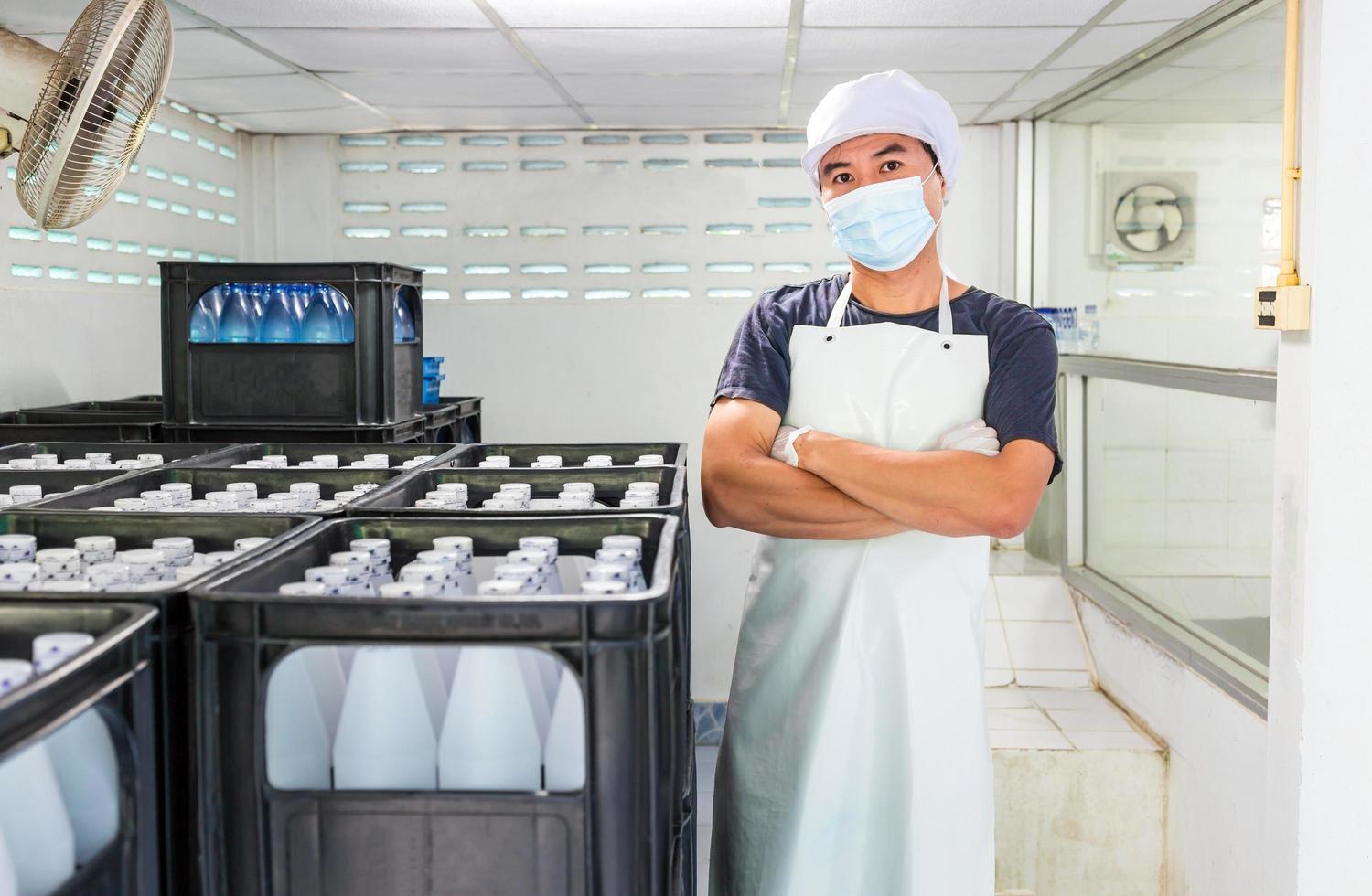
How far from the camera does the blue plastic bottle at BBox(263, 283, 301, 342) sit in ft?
9.88

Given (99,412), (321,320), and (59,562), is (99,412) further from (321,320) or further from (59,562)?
(59,562)

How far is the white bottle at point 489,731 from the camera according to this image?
113 centimetres

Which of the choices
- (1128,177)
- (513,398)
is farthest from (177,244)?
(1128,177)

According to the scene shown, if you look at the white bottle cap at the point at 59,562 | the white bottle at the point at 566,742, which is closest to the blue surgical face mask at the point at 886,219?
the white bottle at the point at 566,742

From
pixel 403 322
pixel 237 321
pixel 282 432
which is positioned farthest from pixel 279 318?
pixel 403 322

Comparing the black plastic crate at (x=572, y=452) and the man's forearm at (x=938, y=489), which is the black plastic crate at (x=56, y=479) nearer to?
the black plastic crate at (x=572, y=452)

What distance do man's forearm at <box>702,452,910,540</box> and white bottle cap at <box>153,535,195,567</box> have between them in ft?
2.47

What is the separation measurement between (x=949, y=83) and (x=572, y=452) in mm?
2570

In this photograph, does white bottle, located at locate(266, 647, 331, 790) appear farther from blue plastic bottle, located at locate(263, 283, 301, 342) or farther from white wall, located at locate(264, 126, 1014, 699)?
white wall, located at locate(264, 126, 1014, 699)

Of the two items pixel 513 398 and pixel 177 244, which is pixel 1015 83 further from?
pixel 177 244

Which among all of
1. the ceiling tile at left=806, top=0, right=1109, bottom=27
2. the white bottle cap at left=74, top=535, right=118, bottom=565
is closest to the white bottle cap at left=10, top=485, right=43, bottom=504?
the white bottle cap at left=74, top=535, right=118, bottom=565

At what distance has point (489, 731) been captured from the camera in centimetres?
114

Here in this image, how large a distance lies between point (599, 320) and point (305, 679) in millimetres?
3983

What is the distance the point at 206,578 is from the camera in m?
1.12
